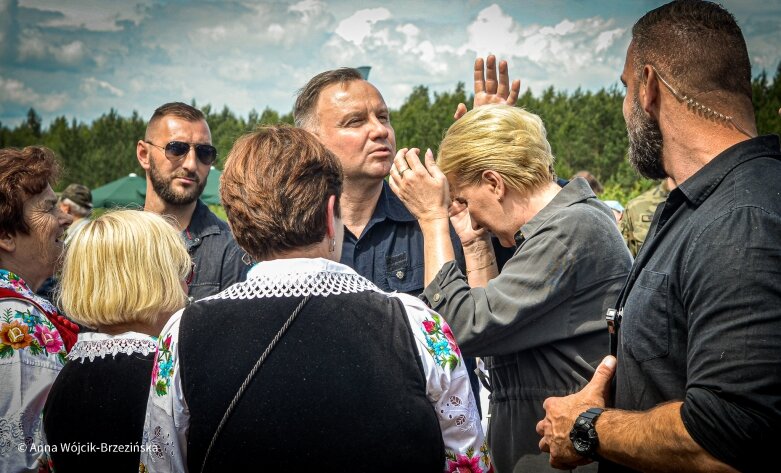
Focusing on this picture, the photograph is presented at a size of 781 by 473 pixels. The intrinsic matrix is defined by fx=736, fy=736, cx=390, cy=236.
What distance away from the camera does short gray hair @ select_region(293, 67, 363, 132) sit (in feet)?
12.3

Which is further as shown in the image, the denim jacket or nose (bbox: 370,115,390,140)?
the denim jacket

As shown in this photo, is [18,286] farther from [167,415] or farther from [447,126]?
[447,126]

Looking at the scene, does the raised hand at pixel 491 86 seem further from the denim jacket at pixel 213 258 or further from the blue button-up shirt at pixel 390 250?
the denim jacket at pixel 213 258

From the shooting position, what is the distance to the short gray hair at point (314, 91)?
3747 mm

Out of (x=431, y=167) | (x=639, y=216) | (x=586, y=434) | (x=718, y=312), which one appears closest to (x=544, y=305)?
(x=586, y=434)

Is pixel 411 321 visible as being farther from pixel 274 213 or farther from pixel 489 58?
pixel 489 58

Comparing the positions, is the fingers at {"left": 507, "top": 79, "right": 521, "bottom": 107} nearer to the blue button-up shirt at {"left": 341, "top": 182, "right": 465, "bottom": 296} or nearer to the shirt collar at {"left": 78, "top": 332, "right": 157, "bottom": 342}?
the blue button-up shirt at {"left": 341, "top": 182, "right": 465, "bottom": 296}

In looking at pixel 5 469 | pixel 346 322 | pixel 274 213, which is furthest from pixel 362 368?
pixel 5 469

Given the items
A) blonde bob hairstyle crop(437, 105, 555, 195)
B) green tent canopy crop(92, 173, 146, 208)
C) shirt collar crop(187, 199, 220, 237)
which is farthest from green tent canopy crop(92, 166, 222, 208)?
blonde bob hairstyle crop(437, 105, 555, 195)

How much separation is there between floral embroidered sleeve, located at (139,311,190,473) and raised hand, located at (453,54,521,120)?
2062 mm

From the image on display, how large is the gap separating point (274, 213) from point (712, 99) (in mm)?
1186

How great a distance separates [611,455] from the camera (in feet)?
6.13

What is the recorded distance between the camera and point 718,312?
1.63m

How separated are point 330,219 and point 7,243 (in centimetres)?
160
